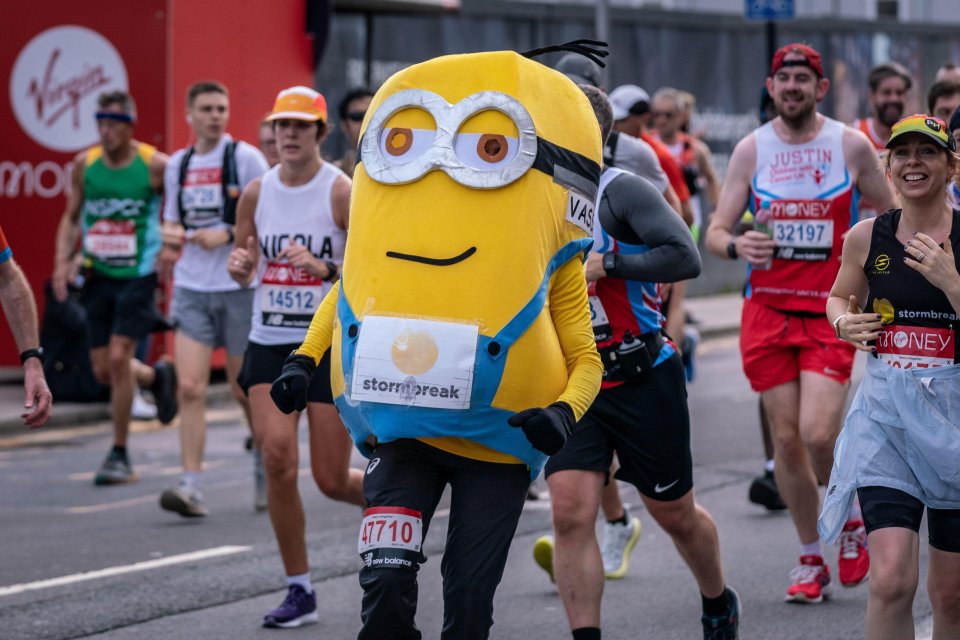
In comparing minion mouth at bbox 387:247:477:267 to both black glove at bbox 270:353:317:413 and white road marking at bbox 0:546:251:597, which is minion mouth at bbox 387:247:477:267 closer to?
black glove at bbox 270:353:317:413

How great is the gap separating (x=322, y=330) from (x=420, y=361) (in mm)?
561

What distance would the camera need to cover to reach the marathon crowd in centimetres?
445

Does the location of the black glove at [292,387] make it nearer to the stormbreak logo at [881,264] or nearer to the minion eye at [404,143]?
the minion eye at [404,143]

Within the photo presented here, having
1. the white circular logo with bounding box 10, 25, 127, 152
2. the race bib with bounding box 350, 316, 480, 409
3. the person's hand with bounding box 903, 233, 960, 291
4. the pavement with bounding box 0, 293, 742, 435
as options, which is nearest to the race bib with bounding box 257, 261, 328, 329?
the race bib with bounding box 350, 316, 480, 409

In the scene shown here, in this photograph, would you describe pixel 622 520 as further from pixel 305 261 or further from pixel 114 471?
pixel 114 471

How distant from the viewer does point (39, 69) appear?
46.6ft

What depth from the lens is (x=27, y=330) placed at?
5730mm

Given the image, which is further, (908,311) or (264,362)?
(264,362)

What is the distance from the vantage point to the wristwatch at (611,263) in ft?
18.4

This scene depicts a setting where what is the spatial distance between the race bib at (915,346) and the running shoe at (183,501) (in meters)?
4.82

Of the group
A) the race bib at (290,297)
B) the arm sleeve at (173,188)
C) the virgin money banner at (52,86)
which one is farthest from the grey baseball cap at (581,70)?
the virgin money banner at (52,86)

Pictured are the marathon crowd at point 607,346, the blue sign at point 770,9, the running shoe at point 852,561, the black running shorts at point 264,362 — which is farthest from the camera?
the blue sign at point 770,9

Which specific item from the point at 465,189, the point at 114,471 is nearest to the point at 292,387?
the point at 465,189

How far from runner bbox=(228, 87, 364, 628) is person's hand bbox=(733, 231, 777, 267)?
1690 mm
